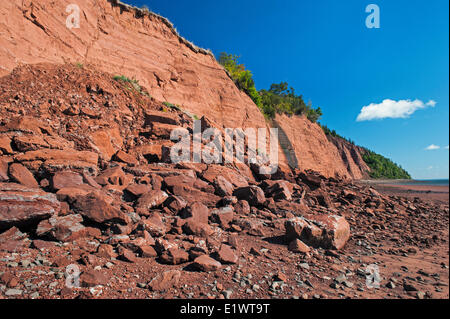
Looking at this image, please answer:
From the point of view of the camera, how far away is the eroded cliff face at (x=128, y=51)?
27.0ft

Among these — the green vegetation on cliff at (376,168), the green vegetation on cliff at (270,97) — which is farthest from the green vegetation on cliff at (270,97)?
the green vegetation on cliff at (376,168)

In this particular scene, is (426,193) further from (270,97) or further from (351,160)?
(351,160)

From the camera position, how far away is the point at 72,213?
364 centimetres

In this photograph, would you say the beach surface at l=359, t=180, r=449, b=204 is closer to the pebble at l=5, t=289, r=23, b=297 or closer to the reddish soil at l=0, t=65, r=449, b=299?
the reddish soil at l=0, t=65, r=449, b=299

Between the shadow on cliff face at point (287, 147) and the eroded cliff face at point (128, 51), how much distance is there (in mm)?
813

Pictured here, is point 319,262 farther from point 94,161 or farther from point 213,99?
point 213,99

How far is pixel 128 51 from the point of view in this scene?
39.0ft

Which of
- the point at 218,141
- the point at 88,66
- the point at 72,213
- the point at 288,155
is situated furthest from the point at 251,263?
the point at 288,155

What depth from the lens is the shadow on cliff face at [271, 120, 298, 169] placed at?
21144 mm

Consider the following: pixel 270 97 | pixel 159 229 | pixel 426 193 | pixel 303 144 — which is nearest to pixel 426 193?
pixel 426 193

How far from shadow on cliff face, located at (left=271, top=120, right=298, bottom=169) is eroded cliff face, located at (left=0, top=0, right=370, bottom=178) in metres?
0.81

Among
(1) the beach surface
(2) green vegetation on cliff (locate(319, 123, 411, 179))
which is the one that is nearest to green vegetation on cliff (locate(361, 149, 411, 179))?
(2) green vegetation on cliff (locate(319, 123, 411, 179))

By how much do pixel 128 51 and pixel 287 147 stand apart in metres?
15.7
